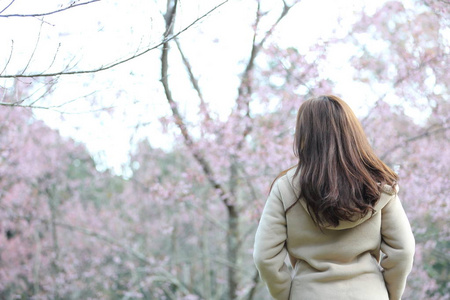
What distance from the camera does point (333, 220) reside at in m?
1.42

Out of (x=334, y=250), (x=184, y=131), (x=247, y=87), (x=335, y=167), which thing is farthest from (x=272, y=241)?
(x=247, y=87)

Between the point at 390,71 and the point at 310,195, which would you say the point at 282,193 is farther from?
the point at 390,71

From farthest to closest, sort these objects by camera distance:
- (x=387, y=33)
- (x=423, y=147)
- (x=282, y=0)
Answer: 1. (x=387, y=33)
2. (x=423, y=147)
3. (x=282, y=0)

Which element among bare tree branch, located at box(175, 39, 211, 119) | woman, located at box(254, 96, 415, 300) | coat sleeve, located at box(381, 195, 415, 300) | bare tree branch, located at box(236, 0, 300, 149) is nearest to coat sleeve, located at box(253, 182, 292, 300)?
woman, located at box(254, 96, 415, 300)

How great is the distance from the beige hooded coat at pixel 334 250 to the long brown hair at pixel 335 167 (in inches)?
2.5

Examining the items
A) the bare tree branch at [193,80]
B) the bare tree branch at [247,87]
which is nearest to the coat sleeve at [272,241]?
the bare tree branch at [247,87]

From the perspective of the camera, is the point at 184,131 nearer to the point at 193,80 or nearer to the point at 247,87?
the point at 193,80

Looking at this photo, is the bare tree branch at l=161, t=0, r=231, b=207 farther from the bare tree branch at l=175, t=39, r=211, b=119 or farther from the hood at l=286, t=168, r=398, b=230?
the hood at l=286, t=168, r=398, b=230

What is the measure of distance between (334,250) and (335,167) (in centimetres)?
28

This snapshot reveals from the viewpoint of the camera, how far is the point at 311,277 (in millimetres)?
1516

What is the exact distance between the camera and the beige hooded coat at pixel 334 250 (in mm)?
1485

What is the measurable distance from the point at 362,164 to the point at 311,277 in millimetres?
402

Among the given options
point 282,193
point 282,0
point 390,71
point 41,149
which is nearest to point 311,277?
point 282,193

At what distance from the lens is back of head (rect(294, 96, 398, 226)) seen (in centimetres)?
139
